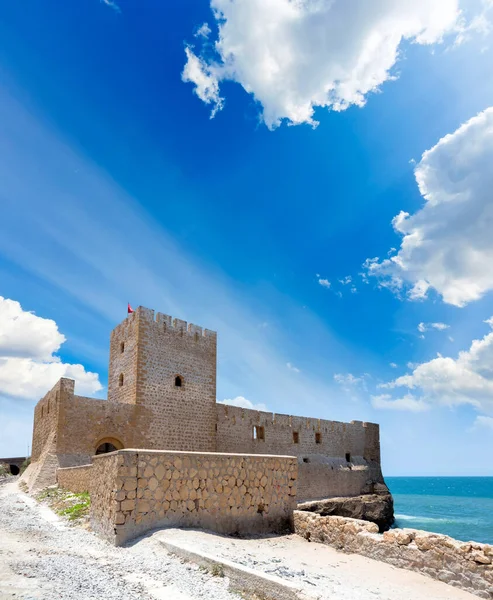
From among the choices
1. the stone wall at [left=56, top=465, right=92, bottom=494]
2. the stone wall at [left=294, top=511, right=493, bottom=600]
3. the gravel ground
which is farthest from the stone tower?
the stone wall at [left=294, top=511, right=493, bottom=600]

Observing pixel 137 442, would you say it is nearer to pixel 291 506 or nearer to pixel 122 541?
pixel 291 506

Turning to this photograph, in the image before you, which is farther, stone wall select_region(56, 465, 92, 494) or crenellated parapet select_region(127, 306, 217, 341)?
crenellated parapet select_region(127, 306, 217, 341)

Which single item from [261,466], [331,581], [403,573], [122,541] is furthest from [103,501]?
[403,573]

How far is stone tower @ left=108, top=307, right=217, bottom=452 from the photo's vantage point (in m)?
19.3

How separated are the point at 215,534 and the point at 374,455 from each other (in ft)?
88.4

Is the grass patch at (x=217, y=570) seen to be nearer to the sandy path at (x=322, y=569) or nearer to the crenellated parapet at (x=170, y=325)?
the sandy path at (x=322, y=569)

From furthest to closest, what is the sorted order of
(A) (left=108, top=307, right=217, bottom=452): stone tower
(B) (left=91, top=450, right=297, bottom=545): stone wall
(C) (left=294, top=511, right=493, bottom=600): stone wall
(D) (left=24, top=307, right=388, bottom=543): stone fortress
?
1. (A) (left=108, top=307, right=217, bottom=452): stone tower
2. (D) (left=24, top=307, right=388, bottom=543): stone fortress
3. (B) (left=91, top=450, right=297, bottom=545): stone wall
4. (C) (left=294, top=511, right=493, bottom=600): stone wall

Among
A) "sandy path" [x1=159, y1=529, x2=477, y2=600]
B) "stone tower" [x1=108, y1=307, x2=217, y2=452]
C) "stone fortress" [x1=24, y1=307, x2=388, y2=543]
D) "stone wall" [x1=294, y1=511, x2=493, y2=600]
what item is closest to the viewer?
"sandy path" [x1=159, y1=529, x2=477, y2=600]

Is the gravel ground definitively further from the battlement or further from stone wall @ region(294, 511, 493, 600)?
the battlement

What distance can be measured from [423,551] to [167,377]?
48.4ft

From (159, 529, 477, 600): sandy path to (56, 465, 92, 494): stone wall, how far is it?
213 inches

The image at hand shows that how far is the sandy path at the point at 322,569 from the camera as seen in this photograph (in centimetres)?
545

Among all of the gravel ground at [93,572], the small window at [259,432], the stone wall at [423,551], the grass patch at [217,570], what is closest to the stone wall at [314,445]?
the small window at [259,432]

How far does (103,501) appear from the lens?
8.11 metres
